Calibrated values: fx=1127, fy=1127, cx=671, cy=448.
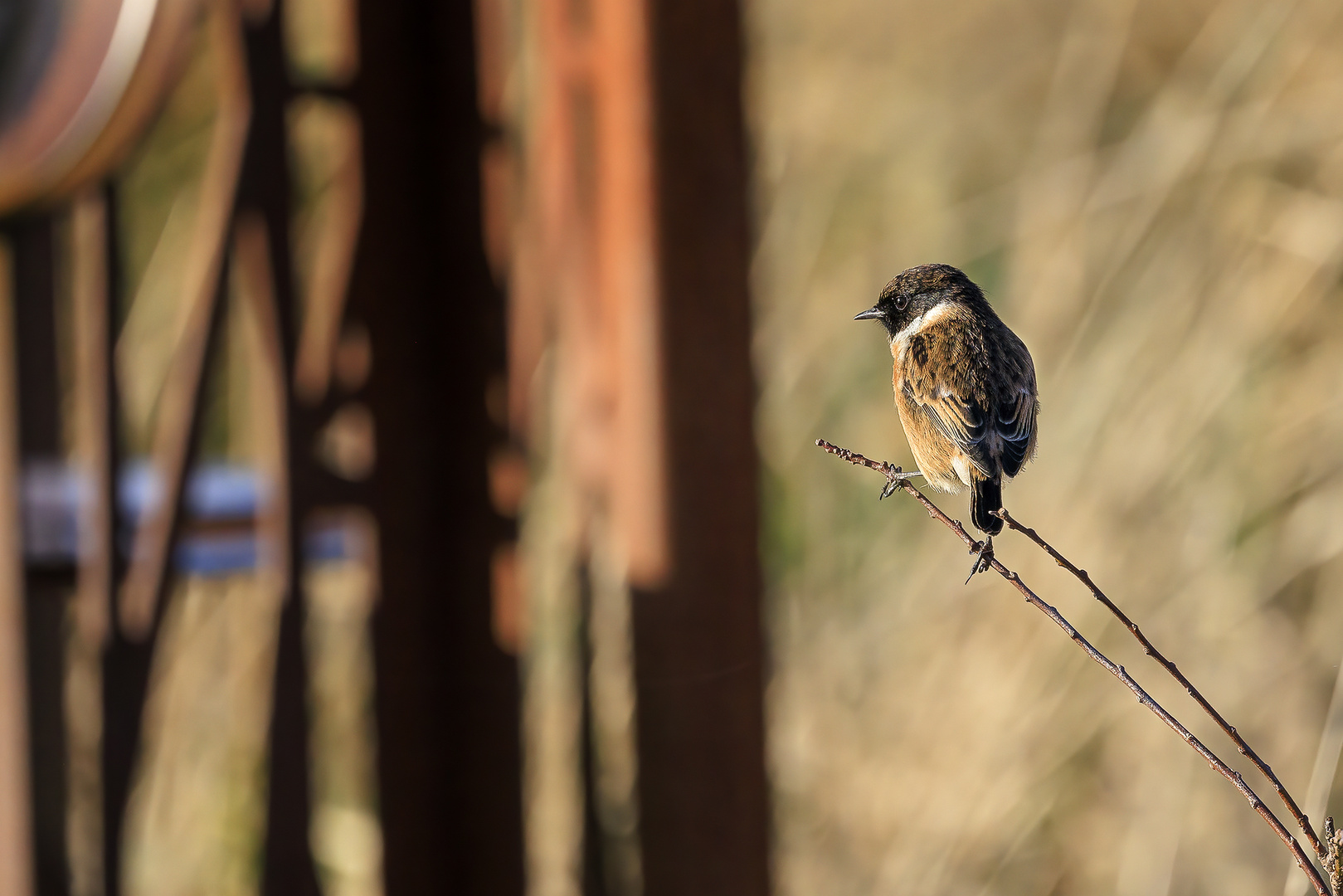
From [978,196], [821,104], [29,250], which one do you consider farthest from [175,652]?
[978,196]

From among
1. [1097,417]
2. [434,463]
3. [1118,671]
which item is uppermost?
[434,463]

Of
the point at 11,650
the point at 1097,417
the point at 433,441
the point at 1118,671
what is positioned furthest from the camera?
the point at 433,441

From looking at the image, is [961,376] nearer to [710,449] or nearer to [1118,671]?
[1118,671]

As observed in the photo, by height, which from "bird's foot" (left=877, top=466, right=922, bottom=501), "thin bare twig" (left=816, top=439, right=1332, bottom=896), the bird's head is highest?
the bird's head

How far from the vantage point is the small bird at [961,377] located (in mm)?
278

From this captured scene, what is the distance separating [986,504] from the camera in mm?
268

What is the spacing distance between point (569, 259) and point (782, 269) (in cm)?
23

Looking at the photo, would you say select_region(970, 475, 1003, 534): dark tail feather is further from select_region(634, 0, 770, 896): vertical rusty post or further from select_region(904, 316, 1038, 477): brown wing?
select_region(634, 0, 770, 896): vertical rusty post

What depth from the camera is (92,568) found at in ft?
2.81

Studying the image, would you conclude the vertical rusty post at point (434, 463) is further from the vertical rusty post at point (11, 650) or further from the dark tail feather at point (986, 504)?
the dark tail feather at point (986, 504)

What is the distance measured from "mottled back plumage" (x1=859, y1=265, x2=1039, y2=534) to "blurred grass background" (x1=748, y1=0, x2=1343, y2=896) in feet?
0.15

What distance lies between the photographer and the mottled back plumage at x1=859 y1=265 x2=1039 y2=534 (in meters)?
0.28

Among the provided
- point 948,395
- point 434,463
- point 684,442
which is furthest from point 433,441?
point 948,395

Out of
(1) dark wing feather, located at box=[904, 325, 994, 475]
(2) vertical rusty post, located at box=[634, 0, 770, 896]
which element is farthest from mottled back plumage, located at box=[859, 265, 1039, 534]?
(2) vertical rusty post, located at box=[634, 0, 770, 896]
